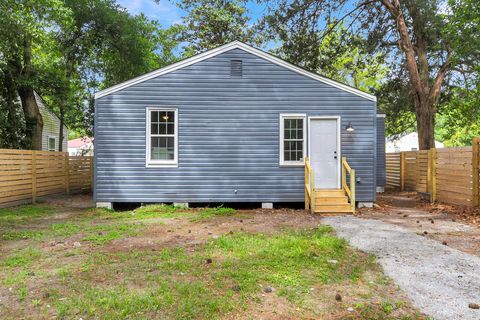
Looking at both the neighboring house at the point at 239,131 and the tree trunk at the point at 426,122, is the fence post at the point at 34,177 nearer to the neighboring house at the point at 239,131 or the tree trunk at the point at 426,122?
the neighboring house at the point at 239,131

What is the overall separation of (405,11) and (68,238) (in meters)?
14.8

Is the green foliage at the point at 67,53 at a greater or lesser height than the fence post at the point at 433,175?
greater

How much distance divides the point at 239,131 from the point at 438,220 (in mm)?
5206

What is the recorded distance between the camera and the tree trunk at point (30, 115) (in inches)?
571

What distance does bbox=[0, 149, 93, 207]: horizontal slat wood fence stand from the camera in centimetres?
976

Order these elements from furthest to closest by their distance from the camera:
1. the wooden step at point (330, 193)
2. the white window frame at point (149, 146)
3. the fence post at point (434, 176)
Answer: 1. the fence post at point (434, 176)
2. the white window frame at point (149, 146)
3. the wooden step at point (330, 193)

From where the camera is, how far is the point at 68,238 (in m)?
5.93

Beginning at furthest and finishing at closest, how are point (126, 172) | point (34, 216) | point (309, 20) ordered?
1. point (309, 20)
2. point (126, 172)
3. point (34, 216)

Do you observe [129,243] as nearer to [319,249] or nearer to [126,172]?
[319,249]

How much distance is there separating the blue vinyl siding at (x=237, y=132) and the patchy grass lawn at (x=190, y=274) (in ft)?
8.56

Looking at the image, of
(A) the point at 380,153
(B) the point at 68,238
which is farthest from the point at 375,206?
(B) the point at 68,238

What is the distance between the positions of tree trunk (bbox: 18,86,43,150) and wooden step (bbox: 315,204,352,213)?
12.4 m

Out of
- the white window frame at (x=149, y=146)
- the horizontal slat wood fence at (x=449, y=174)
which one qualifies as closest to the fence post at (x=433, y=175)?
the horizontal slat wood fence at (x=449, y=174)

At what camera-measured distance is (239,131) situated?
952cm
